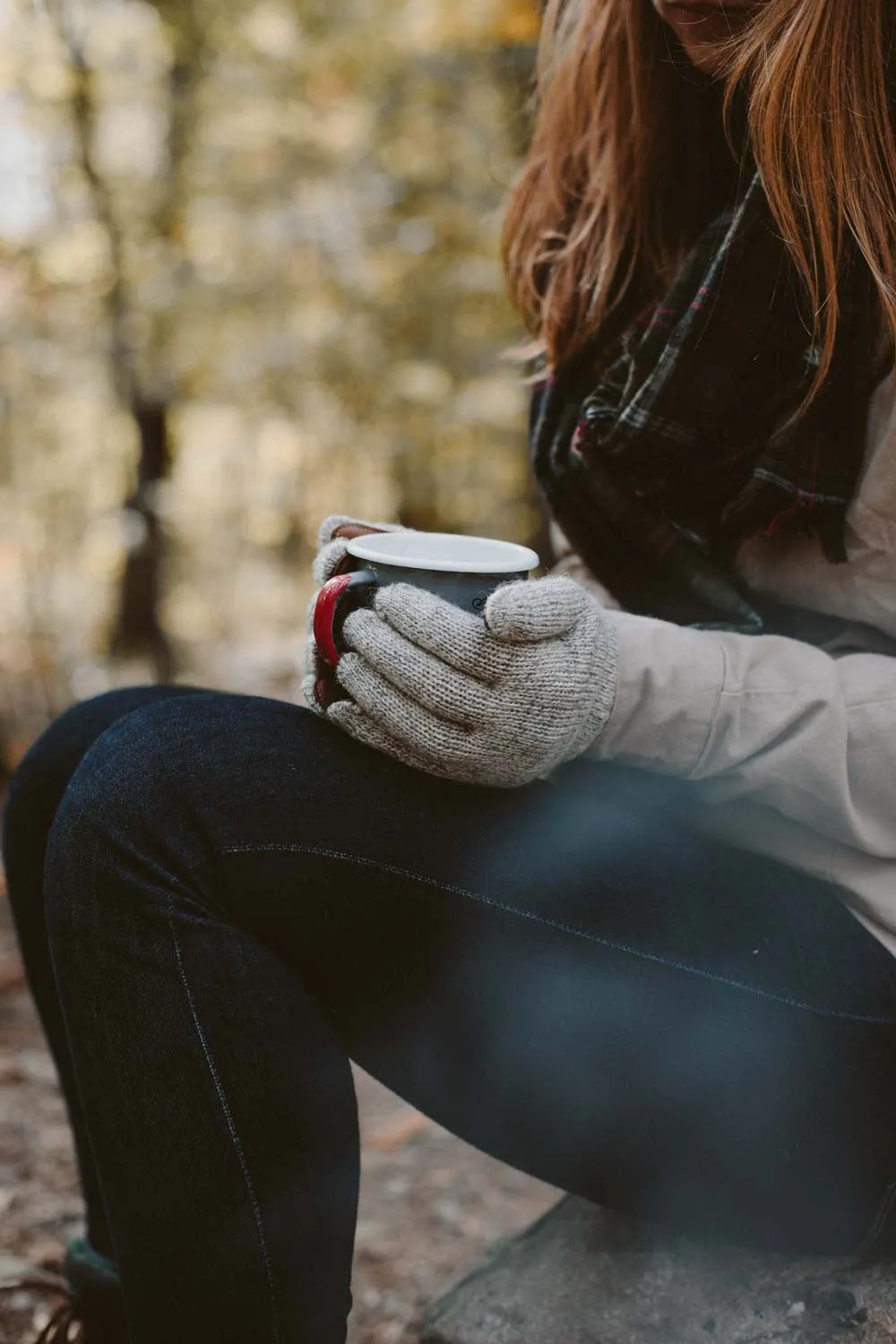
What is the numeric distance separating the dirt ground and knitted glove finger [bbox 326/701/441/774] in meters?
0.97

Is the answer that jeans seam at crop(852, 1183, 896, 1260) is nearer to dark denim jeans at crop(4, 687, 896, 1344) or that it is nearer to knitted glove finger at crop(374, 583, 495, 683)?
dark denim jeans at crop(4, 687, 896, 1344)

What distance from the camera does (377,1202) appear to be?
6.59 ft

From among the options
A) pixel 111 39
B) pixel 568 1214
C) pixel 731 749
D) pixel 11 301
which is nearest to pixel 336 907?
pixel 731 749

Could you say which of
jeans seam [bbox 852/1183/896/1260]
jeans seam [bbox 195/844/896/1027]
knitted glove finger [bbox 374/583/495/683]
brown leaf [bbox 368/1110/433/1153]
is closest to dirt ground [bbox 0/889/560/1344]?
brown leaf [bbox 368/1110/433/1153]

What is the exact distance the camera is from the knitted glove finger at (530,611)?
90cm

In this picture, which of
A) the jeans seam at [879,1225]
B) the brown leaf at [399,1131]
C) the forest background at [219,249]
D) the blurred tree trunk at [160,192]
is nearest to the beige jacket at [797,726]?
the jeans seam at [879,1225]

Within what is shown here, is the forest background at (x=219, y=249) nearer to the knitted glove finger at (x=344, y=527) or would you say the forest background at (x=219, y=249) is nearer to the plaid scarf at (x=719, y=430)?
the plaid scarf at (x=719, y=430)

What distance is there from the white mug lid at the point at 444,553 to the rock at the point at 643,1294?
832 mm

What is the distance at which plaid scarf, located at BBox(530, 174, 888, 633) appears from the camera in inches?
43.1

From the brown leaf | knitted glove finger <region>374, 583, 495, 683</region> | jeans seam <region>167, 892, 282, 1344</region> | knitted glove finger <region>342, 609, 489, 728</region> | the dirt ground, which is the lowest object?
the brown leaf

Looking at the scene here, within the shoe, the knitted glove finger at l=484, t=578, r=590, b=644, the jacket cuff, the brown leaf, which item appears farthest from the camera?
the brown leaf

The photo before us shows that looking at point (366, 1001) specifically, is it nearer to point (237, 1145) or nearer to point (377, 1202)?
point (237, 1145)

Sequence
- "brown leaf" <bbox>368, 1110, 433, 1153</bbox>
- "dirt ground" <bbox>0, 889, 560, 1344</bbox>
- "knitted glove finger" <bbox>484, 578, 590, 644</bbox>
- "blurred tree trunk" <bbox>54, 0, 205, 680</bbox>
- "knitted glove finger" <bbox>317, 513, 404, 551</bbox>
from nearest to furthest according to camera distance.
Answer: "knitted glove finger" <bbox>484, 578, 590, 644</bbox>, "knitted glove finger" <bbox>317, 513, 404, 551</bbox>, "dirt ground" <bbox>0, 889, 560, 1344</bbox>, "brown leaf" <bbox>368, 1110, 433, 1153</bbox>, "blurred tree trunk" <bbox>54, 0, 205, 680</bbox>

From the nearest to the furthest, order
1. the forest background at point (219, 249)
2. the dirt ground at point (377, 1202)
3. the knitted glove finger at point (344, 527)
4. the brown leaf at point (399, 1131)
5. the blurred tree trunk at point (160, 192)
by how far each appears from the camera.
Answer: the knitted glove finger at point (344, 527), the dirt ground at point (377, 1202), the brown leaf at point (399, 1131), the forest background at point (219, 249), the blurred tree trunk at point (160, 192)
